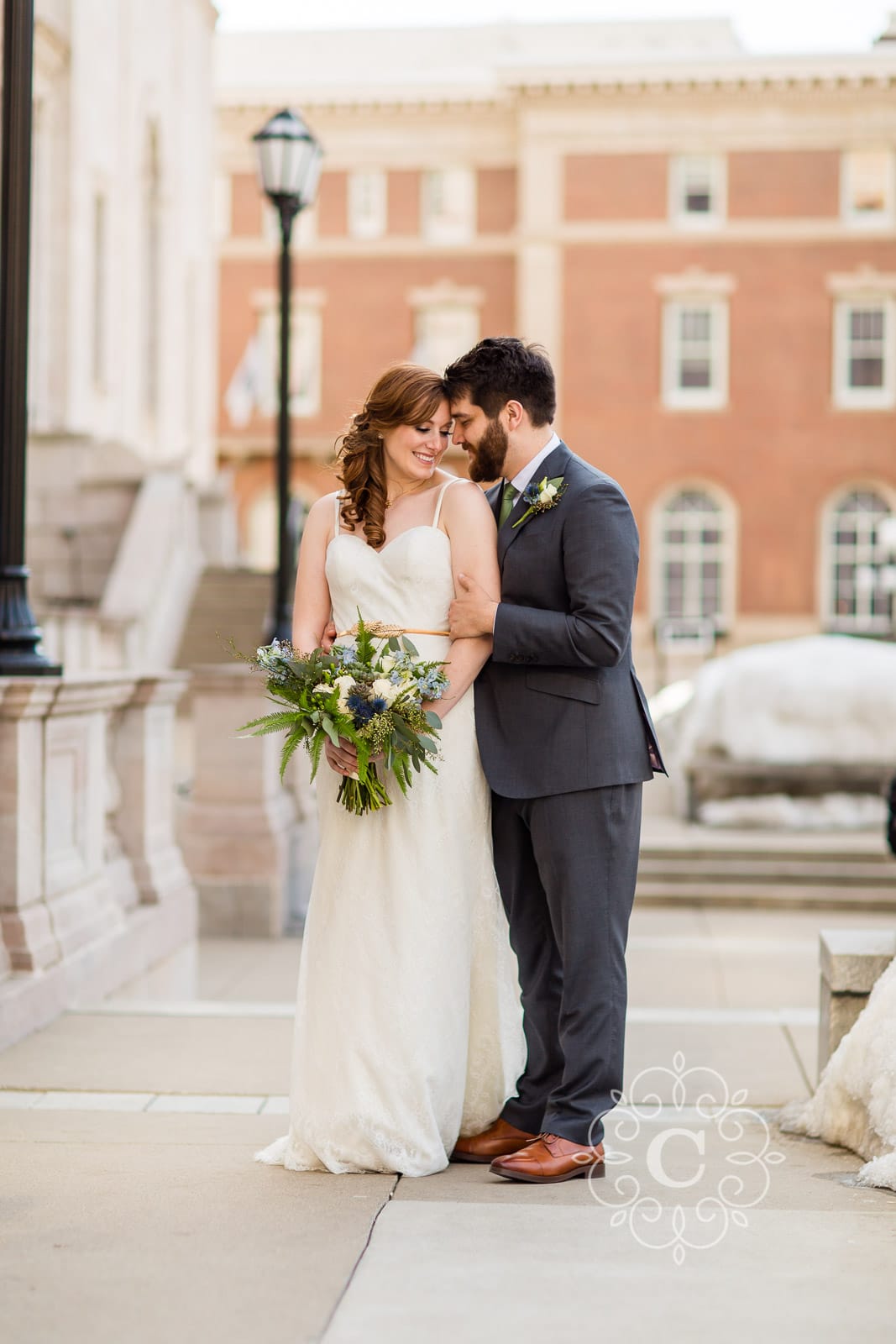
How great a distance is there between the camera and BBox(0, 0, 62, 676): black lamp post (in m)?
6.22

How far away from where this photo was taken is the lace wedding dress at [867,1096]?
4355mm

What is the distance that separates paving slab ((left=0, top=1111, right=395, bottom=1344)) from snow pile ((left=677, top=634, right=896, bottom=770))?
8.47m

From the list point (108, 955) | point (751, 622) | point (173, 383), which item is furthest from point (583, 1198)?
point (751, 622)

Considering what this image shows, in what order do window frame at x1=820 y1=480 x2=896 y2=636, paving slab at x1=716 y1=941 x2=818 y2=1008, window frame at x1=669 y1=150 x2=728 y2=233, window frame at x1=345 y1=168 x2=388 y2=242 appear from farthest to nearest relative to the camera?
window frame at x1=345 y1=168 x2=388 y2=242
window frame at x1=669 y1=150 x2=728 y2=233
window frame at x1=820 y1=480 x2=896 y2=636
paving slab at x1=716 y1=941 x2=818 y2=1008

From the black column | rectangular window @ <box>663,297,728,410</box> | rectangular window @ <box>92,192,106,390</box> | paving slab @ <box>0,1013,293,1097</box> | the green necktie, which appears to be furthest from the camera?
rectangular window @ <box>663,297,728,410</box>

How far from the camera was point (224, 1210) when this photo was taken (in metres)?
3.93

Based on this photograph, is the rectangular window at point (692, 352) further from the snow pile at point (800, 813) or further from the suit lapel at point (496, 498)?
the suit lapel at point (496, 498)

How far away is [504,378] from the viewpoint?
4.39m

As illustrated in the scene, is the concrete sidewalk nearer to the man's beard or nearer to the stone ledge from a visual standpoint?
the stone ledge

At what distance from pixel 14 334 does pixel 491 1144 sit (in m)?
3.60

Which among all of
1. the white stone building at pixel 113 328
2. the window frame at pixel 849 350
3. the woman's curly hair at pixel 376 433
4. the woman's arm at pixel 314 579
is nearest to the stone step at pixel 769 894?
the woman's arm at pixel 314 579

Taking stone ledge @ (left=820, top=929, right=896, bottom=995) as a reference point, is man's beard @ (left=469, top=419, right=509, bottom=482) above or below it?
above

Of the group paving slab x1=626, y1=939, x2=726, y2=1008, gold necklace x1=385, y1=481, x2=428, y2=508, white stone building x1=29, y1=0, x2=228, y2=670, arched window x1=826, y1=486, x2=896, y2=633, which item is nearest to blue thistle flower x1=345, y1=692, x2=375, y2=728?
gold necklace x1=385, y1=481, x2=428, y2=508

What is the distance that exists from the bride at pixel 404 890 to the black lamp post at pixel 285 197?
234 inches
